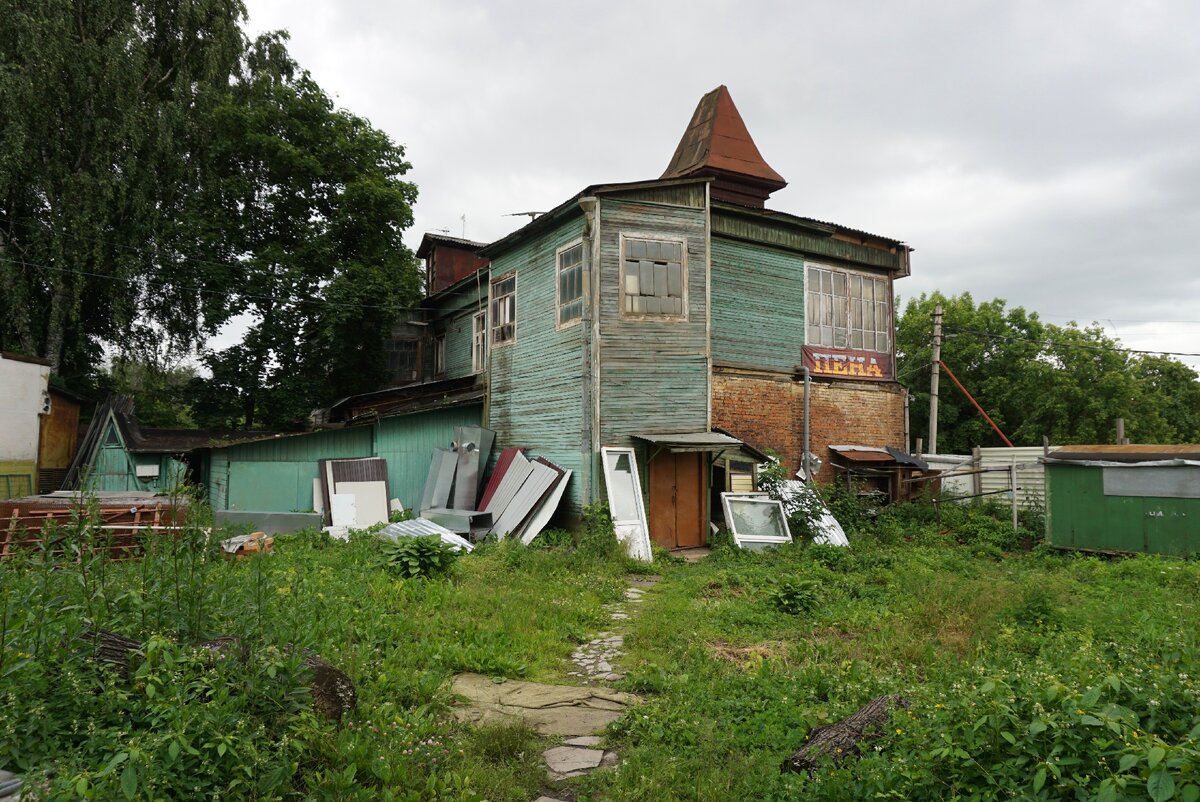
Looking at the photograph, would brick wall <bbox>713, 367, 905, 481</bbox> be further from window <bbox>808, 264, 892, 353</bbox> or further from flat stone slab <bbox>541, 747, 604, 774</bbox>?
flat stone slab <bbox>541, 747, 604, 774</bbox>

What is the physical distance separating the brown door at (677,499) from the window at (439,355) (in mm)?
11418

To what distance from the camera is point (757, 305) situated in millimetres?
14711

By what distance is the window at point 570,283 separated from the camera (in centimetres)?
1311

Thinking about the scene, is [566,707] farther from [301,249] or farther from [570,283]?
[301,249]

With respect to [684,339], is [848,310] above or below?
above

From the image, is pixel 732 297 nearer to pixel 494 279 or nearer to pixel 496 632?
pixel 494 279

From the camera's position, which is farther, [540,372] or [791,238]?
[791,238]

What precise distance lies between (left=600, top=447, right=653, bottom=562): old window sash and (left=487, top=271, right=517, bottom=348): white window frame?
4.50 m

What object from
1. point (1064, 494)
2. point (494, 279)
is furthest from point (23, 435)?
point (1064, 494)

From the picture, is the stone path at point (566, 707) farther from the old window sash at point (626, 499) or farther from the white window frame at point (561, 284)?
the white window frame at point (561, 284)

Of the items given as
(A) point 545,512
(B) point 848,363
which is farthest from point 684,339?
(B) point 848,363

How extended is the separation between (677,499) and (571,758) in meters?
8.90

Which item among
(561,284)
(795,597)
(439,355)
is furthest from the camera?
(439,355)

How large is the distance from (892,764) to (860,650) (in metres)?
3.20
